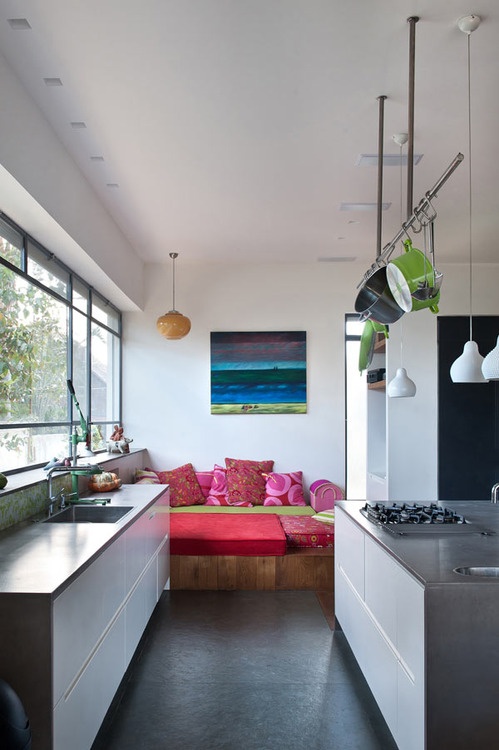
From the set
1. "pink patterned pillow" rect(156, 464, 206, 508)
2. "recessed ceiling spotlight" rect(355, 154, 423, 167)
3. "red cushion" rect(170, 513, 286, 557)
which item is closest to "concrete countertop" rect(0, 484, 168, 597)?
"red cushion" rect(170, 513, 286, 557)

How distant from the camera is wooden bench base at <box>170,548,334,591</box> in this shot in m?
4.20

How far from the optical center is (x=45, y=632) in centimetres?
156

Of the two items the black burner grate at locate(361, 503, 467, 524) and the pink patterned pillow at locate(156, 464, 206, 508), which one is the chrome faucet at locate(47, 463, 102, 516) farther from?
the pink patterned pillow at locate(156, 464, 206, 508)

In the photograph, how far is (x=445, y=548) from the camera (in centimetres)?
205

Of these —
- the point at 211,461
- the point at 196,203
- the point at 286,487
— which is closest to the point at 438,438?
the point at 286,487

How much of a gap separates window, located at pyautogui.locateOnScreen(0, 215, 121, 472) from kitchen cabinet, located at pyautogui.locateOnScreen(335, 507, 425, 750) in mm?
1866

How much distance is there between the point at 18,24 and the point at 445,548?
263 cm

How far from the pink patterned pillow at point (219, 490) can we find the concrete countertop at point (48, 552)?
2669 millimetres

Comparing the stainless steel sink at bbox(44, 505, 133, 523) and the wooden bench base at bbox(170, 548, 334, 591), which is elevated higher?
the stainless steel sink at bbox(44, 505, 133, 523)

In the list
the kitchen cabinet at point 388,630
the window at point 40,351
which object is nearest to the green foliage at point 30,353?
the window at point 40,351

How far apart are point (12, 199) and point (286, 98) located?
57.6 inches

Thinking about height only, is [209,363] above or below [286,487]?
above

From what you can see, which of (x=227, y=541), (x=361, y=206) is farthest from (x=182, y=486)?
(x=361, y=206)

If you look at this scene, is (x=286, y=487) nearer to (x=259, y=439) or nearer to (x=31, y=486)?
(x=259, y=439)
